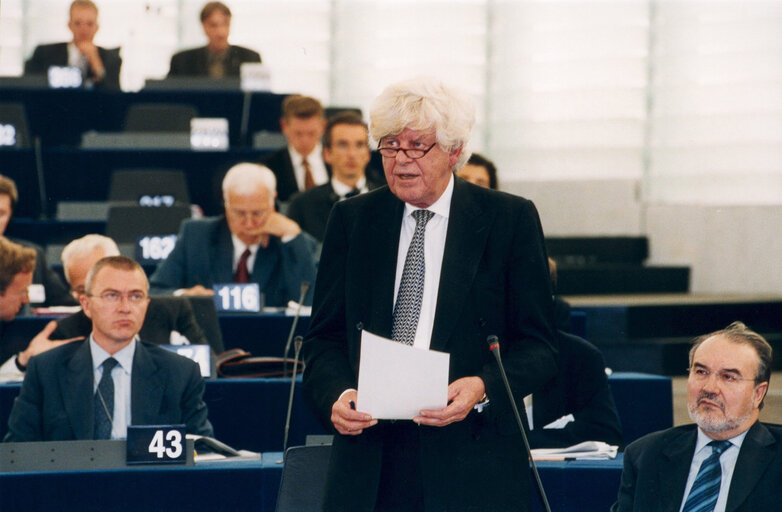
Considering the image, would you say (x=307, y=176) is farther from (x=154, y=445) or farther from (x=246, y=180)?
(x=154, y=445)

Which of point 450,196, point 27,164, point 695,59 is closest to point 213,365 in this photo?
point 450,196

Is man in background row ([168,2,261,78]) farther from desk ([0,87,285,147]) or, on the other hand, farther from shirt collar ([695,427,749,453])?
shirt collar ([695,427,749,453])

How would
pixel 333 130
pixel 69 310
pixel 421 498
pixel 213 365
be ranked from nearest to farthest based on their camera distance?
1. pixel 421 498
2. pixel 213 365
3. pixel 69 310
4. pixel 333 130

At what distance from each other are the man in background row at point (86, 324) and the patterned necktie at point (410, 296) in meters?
2.22

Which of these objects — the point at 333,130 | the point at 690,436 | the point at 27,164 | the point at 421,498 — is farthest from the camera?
the point at 27,164

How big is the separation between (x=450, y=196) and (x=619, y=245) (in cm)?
600

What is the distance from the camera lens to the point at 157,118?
7.84 metres

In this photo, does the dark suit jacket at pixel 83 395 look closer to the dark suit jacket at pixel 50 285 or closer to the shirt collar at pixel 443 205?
the shirt collar at pixel 443 205

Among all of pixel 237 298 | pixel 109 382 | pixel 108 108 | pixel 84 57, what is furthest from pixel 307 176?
pixel 109 382

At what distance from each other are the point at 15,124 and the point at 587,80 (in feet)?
12.9

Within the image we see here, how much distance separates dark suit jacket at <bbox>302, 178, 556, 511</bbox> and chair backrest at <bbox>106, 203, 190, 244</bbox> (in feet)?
14.3

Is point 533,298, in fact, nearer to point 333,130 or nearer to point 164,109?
point 333,130

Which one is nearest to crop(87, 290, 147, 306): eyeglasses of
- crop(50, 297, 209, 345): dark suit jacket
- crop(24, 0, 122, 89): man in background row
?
crop(50, 297, 209, 345): dark suit jacket

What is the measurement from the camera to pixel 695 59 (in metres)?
7.86
